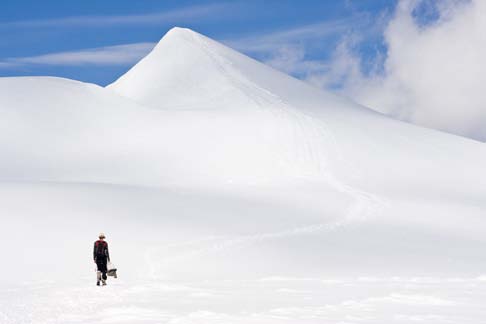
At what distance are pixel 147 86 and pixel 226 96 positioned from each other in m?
8.66

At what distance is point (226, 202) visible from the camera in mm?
35094

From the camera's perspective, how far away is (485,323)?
13.0m

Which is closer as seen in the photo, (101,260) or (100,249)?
(101,260)

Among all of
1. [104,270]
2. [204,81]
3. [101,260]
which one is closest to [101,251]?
[101,260]

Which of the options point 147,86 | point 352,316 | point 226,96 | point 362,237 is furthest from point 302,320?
point 147,86

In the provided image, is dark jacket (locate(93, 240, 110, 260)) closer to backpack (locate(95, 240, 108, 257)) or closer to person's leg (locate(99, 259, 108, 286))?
backpack (locate(95, 240, 108, 257))

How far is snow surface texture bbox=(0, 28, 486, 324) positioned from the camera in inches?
628

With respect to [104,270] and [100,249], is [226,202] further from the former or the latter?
[104,270]

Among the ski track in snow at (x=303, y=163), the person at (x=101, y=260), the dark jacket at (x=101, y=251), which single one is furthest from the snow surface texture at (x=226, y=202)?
the dark jacket at (x=101, y=251)

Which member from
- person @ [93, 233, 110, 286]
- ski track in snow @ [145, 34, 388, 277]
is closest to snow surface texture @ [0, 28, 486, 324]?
ski track in snow @ [145, 34, 388, 277]

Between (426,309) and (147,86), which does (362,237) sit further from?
(147,86)

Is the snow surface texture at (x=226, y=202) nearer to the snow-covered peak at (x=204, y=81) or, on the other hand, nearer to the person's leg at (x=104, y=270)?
the snow-covered peak at (x=204, y=81)

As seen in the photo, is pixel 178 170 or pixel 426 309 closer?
pixel 426 309

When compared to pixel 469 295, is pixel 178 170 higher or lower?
higher
